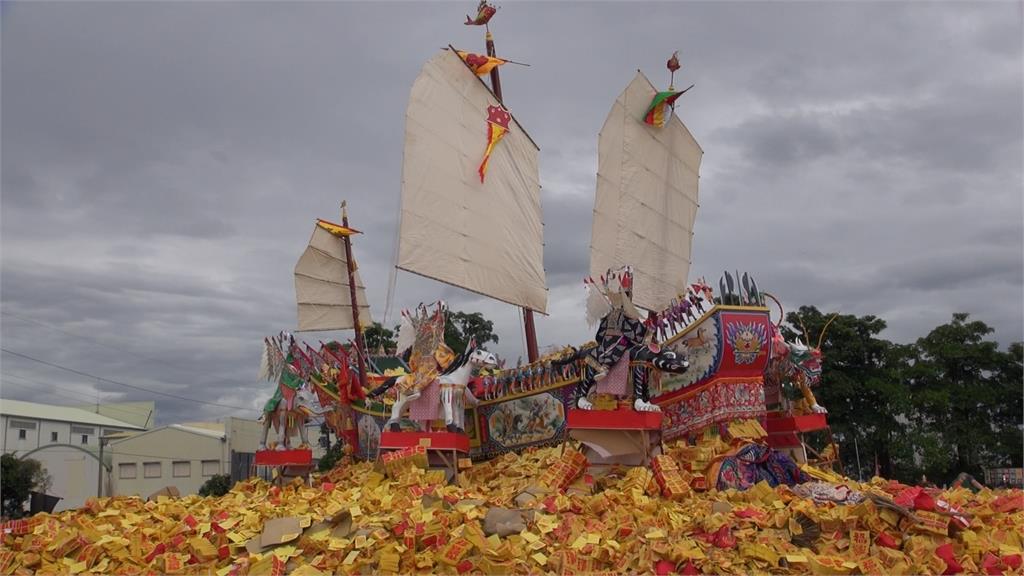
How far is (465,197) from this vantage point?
671 inches

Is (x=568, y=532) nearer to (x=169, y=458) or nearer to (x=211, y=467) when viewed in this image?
(x=211, y=467)

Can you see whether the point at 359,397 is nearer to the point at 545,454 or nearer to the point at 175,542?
the point at 545,454

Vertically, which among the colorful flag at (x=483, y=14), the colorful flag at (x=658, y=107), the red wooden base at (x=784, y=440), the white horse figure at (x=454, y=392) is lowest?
the red wooden base at (x=784, y=440)

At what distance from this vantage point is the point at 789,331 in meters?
24.5

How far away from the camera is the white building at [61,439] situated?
117ft

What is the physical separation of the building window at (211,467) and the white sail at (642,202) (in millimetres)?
28083

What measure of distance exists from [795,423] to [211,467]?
32.9 meters

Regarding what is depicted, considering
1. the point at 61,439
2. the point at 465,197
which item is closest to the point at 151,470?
the point at 61,439

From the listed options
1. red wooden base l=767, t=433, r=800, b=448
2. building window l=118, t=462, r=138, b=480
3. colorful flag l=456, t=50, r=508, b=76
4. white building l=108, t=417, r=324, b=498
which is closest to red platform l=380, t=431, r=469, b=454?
red wooden base l=767, t=433, r=800, b=448

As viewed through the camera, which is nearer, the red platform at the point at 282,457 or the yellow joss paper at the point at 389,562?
the yellow joss paper at the point at 389,562

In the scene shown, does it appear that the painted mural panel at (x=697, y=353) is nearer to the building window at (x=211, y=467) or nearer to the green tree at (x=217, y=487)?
the green tree at (x=217, y=487)

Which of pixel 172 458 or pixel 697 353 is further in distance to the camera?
pixel 172 458

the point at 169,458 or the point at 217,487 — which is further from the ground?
the point at 169,458

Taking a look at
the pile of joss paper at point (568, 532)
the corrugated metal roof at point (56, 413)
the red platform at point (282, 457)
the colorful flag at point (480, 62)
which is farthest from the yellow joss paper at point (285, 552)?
the corrugated metal roof at point (56, 413)
